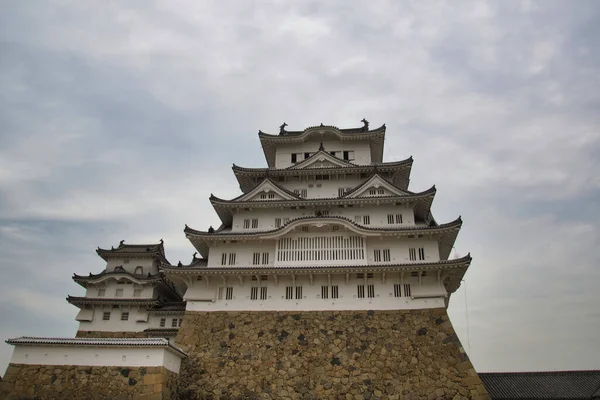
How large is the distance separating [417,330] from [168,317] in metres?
19.2

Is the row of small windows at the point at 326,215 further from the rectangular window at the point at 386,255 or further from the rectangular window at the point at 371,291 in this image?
the rectangular window at the point at 371,291

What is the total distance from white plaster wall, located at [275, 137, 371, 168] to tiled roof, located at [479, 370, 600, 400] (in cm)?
1778

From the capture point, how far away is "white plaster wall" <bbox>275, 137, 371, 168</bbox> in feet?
114

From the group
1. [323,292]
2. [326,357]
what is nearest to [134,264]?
[323,292]

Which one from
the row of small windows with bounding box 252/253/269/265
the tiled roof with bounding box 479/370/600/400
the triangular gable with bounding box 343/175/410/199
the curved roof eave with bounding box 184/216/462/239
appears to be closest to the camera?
the curved roof eave with bounding box 184/216/462/239

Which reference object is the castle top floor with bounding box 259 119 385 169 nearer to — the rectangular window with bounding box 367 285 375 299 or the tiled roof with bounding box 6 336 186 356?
the rectangular window with bounding box 367 285 375 299

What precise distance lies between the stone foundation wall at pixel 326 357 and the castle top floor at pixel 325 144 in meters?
13.7

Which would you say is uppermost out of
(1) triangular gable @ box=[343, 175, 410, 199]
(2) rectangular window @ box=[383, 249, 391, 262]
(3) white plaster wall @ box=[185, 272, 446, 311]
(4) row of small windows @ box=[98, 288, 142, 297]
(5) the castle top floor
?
(5) the castle top floor

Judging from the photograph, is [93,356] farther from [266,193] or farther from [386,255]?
[386,255]

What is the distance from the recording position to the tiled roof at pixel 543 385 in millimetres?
28250

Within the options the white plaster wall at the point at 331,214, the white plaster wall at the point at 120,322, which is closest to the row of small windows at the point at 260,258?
the white plaster wall at the point at 331,214

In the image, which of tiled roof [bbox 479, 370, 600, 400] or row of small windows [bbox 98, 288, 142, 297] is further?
row of small windows [bbox 98, 288, 142, 297]

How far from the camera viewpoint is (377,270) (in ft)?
82.9

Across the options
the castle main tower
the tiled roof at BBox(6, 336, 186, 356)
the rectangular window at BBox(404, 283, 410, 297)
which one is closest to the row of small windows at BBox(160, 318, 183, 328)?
the castle main tower
